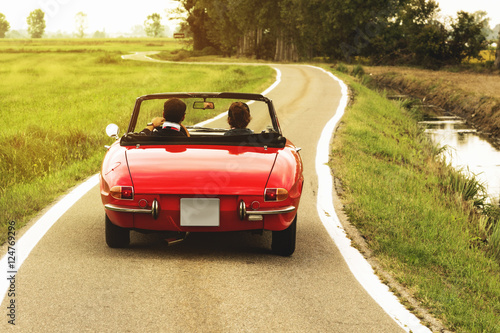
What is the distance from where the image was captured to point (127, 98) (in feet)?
74.2

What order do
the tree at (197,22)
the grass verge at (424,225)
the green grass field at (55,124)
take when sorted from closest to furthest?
the grass verge at (424,225) < the green grass field at (55,124) < the tree at (197,22)

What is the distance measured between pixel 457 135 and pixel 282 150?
1473cm

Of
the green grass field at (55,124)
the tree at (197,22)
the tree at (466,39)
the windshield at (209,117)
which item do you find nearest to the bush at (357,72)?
the green grass field at (55,124)

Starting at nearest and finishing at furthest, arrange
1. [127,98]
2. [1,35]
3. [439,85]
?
[127,98]
[439,85]
[1,35]

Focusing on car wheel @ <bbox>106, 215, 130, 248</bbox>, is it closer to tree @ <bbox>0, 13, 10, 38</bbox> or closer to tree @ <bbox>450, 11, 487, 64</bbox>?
tree @ <bbox>450, 11, 487, 64</bbox>

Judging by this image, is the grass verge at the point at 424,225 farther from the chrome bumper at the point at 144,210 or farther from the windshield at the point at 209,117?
the windshield at the point at 209,117

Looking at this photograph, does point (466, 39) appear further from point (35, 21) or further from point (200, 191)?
point (35, 21)

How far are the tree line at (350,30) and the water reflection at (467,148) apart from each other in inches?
1083

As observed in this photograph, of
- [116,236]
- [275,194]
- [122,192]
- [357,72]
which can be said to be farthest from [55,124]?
[357,72]

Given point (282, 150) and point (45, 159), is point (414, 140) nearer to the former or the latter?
point (45, 159)

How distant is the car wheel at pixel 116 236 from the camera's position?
5.29 metres

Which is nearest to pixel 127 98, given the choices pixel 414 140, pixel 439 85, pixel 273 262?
pixel 414 140

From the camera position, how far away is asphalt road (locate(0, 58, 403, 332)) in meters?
3.89

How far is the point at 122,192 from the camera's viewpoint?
488 cm
